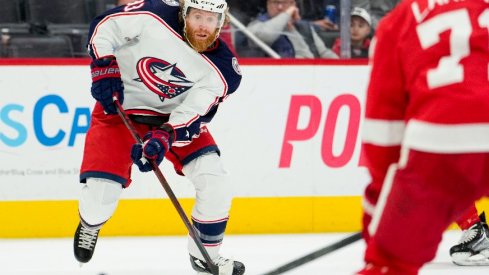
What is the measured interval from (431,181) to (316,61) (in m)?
2.65

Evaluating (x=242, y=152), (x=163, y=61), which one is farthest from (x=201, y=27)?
(x=242, y=152)

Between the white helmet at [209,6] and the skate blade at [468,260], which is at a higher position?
the white helmet at [209,6]

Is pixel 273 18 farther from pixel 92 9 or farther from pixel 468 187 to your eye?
pixel 468 187

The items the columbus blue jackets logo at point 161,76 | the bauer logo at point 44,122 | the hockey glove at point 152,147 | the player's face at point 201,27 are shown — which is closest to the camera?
the hockey glove at point 152,147

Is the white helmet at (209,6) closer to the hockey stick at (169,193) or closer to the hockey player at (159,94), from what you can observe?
the hockey player at (159,94)

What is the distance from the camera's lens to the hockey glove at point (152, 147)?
2.95 m

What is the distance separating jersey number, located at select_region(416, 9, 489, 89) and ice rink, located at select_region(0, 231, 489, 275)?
5.88 feet

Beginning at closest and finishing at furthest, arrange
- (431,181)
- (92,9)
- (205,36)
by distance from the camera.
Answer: (431,181)
(205,36)
(92,9)

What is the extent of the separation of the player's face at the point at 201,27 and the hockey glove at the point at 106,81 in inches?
10.4

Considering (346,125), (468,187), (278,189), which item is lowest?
(278,189)

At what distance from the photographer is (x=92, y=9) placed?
428 centimetres

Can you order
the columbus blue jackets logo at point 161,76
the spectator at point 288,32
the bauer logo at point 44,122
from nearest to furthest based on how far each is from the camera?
the columbus blue jackets logo at point 161,76, the bauer logo at point 44,122, the spectator at point 288,32

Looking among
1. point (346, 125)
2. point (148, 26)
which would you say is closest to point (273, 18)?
point (346, 125)

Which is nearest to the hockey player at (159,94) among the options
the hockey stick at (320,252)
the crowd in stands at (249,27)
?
the hockey stick at (320,252)
